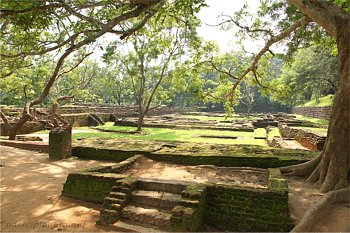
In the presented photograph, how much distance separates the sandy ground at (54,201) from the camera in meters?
5.07

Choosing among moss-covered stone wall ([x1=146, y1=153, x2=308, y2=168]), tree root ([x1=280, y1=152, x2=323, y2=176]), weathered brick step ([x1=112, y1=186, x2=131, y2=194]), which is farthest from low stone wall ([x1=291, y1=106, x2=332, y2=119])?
weathered brick step ([x1=112, y1=186, x2=131, y2=194])

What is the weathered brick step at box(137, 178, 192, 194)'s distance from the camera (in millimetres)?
5910

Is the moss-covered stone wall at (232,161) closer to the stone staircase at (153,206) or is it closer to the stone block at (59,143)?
the stone staircase at (153,206)

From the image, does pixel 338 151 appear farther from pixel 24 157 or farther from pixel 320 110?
pixel 320 110

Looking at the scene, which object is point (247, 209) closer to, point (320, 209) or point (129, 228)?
point (320, 209)

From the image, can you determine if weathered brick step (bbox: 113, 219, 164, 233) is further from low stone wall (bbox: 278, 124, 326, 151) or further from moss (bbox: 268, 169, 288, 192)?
low stone wall (bbox: 278, 124, 326, 151)

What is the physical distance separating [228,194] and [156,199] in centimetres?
143

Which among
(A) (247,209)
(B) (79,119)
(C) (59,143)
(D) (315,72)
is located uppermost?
(D) (315,72)

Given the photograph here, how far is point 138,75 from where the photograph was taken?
2414 centimetres

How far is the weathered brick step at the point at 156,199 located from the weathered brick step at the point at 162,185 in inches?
4.4

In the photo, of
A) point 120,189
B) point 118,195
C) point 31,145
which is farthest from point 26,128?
point 118,195

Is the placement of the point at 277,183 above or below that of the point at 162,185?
above

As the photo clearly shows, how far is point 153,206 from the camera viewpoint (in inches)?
223

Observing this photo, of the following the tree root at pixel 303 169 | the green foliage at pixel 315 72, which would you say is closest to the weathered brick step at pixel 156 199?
the tree root at pixel 303 169
